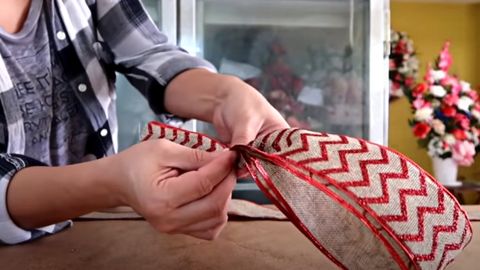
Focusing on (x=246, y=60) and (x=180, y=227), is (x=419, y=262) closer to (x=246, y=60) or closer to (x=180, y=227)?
(x=180, y=227)

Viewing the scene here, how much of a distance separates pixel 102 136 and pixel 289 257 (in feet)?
1.23

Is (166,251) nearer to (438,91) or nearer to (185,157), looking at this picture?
(185,157)

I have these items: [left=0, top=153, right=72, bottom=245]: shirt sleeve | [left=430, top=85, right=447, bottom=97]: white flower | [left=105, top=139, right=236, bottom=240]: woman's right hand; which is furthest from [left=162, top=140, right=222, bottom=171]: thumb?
[left=430, top=85, right=447, bottom=97]: white flower

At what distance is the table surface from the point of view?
1.40ft

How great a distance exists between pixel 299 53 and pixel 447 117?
0.73 metres

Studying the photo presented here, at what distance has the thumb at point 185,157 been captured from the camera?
396mm

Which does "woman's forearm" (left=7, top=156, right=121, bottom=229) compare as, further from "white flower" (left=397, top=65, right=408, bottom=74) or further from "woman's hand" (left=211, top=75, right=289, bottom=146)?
"white flower" (left=397, top=65, right=408, bottom=74)

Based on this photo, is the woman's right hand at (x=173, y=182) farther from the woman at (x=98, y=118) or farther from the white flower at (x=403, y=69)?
the white flower at (x=403, y=69)

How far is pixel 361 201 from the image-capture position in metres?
0.33

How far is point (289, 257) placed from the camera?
0.45 metres

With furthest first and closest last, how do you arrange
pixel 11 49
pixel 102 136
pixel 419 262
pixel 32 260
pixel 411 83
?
1. pixel 411 83
2. pixel 102 136
3. pixel 11 49
4. pixel 32 260
5. pixel 419 262

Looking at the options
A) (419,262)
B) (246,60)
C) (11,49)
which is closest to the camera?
(419,262)

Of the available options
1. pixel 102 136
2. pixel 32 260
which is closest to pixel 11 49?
pixel 102 136

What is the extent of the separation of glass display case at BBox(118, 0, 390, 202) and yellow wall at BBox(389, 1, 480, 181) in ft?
4.52
